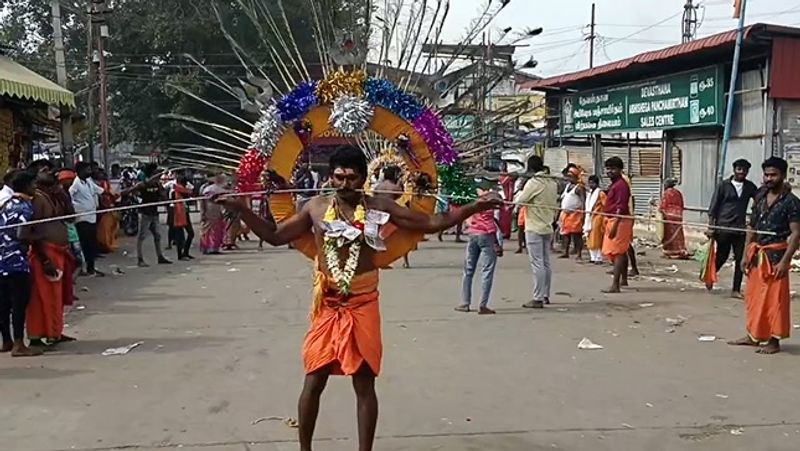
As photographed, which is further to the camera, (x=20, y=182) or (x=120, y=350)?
(x=120, y=350)

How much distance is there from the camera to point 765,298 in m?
7.78

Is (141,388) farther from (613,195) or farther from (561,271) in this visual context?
(561,271)

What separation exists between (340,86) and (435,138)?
796 mm

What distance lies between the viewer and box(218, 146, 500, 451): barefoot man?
4.69 m

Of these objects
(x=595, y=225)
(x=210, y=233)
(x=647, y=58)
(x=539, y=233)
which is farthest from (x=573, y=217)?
(x=210, y=233)

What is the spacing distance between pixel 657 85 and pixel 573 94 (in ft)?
12.5

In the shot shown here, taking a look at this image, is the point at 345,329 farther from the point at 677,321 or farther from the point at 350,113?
the point at 677,321

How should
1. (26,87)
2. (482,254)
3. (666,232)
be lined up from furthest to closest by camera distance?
(666,232), (26,87), (482,254)

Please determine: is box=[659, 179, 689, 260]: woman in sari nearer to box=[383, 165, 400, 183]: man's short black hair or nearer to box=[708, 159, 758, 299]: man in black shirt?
box=[708, 159, 758, 299]: man in black shirt

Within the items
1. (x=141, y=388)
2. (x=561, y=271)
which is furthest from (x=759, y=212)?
(x=561, y=271)

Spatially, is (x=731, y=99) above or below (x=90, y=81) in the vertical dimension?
below

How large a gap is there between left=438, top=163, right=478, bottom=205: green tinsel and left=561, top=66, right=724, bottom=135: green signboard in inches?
427

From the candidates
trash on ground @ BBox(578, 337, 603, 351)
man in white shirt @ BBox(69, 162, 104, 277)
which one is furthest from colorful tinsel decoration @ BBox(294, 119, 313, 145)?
man in white shirt @ BBox(69, 162, 104, 277)

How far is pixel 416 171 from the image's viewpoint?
6.54m
